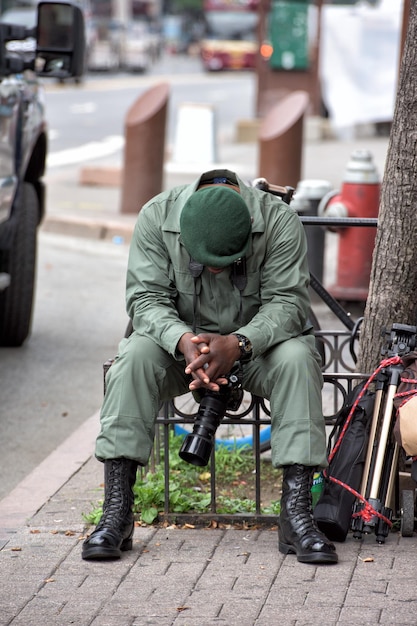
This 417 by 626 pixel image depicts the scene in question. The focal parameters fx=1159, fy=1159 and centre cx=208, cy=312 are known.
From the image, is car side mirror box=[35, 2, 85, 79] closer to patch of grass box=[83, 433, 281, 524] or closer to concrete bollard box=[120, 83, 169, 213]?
patch of grass box=[83, 433, 281, 524]

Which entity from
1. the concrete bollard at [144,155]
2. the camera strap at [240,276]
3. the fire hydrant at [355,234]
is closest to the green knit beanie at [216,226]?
the camera strap at [240,276]

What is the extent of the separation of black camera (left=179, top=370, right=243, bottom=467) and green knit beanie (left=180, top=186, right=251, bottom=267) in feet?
1.35

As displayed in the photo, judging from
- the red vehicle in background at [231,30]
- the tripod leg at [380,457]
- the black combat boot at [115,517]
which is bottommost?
the red vehicle in background at [231,30]

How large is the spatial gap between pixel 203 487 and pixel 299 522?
84 cm

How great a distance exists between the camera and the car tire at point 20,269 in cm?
700

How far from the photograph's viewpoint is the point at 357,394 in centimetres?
417

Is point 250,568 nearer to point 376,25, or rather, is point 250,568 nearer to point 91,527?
point 91,527

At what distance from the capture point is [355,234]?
25.8 feet

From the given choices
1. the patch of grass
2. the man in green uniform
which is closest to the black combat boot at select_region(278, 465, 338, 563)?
the man in green uniform

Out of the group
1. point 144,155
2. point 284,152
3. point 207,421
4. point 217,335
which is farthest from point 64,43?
point 144,155

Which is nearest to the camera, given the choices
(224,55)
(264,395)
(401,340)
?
(264,395)

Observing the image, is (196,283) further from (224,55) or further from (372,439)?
(224,55)

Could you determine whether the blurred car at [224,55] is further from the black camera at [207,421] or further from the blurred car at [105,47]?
the black camera at [207,421]

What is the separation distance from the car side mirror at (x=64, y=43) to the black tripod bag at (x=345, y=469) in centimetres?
288
